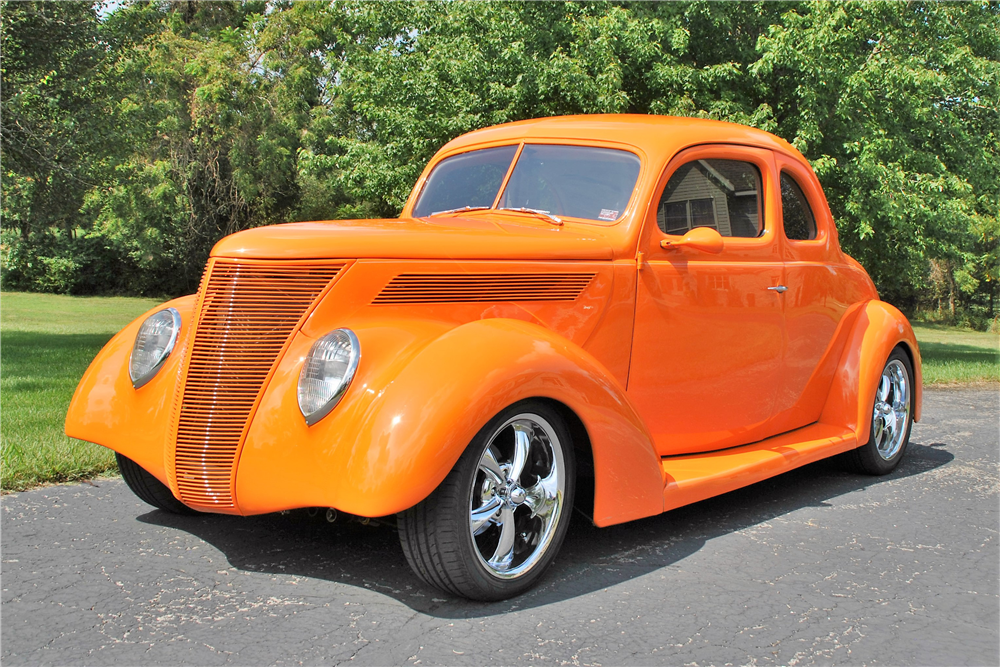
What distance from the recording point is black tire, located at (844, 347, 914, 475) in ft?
17.7

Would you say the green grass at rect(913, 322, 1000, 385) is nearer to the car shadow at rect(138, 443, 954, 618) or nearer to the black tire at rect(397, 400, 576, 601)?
the car shadow at rect(138, 443, 954, 618)

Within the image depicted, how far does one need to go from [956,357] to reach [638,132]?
13.7 metres

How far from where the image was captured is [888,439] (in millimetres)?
5605

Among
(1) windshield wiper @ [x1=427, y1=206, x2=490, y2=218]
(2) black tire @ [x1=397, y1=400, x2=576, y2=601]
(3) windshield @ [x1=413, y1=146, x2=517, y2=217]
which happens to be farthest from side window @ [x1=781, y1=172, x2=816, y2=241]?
(2) black tire @ [x1=397, y1=400, x2=576, y2=601]

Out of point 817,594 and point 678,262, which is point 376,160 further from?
point 817,594

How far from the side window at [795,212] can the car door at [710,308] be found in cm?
19

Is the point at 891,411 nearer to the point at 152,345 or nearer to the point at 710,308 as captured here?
the point at 710,308

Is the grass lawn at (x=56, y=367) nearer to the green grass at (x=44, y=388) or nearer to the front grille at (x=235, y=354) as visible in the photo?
the green grass at (x=44, y=388)

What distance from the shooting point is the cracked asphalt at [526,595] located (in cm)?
289

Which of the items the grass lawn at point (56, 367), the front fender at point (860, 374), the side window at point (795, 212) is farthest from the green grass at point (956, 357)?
the side window at point (795, 212)

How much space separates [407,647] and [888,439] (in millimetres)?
3943

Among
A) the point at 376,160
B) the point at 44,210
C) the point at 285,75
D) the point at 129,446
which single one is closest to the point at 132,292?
the point at 285,75

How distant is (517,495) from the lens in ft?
11.0

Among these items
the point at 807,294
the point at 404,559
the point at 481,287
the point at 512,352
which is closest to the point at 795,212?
the point at 807,294
